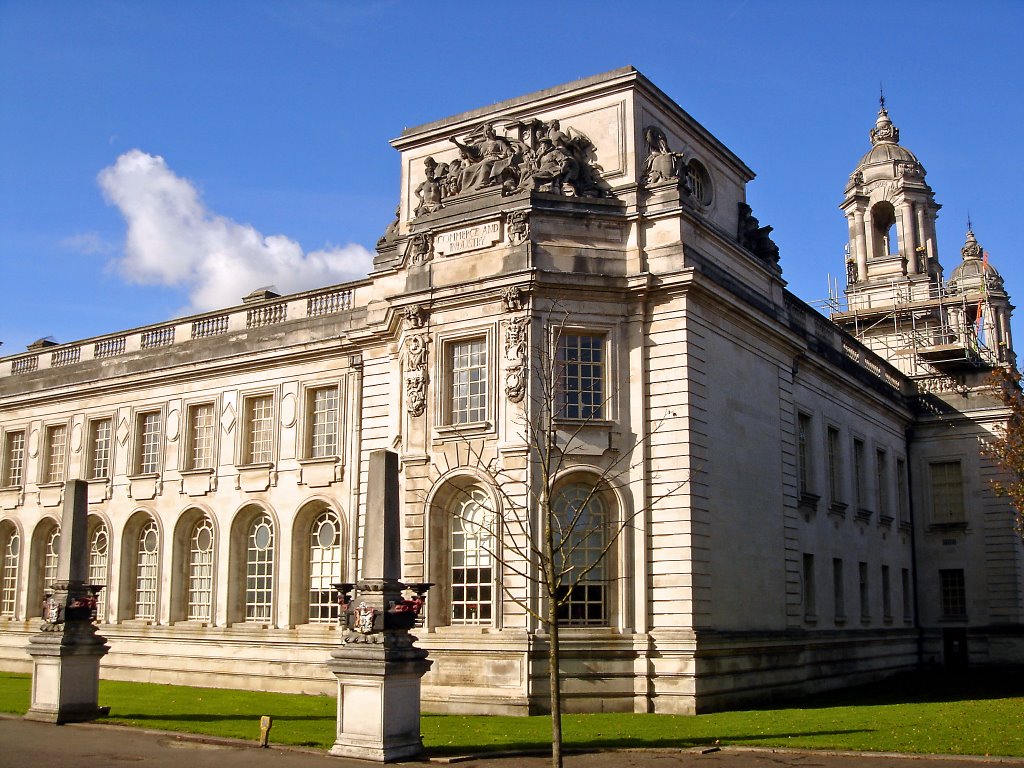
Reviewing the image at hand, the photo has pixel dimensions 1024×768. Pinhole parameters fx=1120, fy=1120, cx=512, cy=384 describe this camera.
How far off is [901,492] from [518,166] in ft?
81.6

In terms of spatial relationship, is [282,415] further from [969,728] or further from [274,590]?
[969,728]

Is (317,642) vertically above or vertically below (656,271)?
below

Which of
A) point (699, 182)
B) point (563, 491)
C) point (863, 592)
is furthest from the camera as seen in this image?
point (863, 592)

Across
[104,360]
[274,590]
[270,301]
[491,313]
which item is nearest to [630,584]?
[491,313]

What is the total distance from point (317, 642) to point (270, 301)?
10922mm

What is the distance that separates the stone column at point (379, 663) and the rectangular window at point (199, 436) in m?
→ 18.4

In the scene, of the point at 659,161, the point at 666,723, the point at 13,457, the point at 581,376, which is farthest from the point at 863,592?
the point at 13,457

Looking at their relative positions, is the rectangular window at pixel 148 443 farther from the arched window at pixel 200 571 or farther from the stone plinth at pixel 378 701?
the stone plinth at pixel 378 701

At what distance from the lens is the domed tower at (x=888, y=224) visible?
194ft

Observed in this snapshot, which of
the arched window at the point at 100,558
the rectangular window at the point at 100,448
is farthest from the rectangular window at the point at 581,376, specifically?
the rectangular window at the point at 100,448

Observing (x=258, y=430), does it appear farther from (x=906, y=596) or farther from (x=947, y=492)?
(x=947, y=492)

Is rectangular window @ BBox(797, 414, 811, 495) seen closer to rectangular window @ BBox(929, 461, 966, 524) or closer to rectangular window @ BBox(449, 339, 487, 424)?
rectangular window @ BBox(449, 339, 487, 424)

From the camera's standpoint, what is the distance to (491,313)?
26.9 meters

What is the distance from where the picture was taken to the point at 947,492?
149ft
